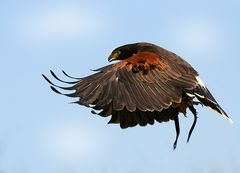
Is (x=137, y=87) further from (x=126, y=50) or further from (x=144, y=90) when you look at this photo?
(x=126, y=50)

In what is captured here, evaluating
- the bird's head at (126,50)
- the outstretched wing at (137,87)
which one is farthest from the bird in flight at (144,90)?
the bird's head at (126,50)

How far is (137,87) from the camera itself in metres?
12.3

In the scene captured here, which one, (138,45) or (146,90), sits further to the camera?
(138,45)

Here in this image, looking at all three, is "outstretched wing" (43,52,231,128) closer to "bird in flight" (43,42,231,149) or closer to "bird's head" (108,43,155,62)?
"bird in flight" (43,42,231,149)

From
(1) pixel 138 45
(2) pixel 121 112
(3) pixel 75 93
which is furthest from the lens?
(1) pixel 138 45

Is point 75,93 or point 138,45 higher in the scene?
point 138,45

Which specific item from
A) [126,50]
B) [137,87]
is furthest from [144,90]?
[126,50]

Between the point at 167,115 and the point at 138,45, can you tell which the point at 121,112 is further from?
the point at 138,45

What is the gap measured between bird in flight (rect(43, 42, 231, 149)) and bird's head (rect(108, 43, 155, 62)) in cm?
72

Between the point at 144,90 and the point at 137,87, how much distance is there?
→ 4.4 inches

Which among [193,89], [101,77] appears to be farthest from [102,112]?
[193,89]

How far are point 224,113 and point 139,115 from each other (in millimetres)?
1190

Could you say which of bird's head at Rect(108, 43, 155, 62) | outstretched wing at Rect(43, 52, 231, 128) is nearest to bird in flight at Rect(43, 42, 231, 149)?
outstretched wing at Rect(43, 52, 231, 128)

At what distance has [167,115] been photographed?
1312 cm
